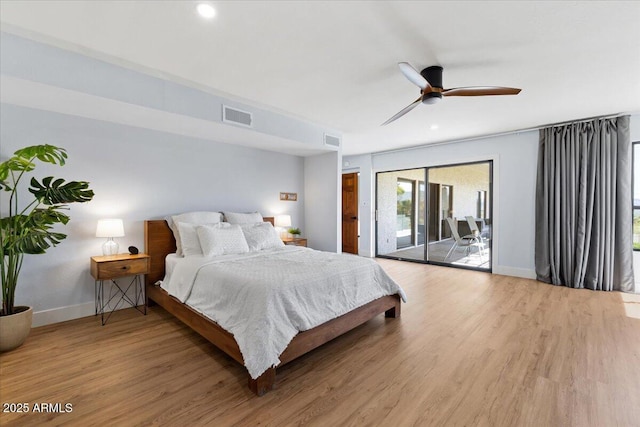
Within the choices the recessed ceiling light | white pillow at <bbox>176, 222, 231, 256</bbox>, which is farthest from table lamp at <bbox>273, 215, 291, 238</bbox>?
the recessed ceiling light

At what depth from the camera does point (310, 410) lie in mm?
1755

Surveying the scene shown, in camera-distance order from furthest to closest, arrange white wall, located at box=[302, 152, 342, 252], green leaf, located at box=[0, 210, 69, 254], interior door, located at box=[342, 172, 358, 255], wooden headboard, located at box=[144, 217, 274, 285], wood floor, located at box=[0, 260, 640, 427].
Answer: interior door, located at box=[342, 172, 358, 255], white wall, located at box=[302, 152, 342, 252], wooden headboard, located at box=[144, 217, 274, 285], green leaf, located at box=[0, 210, 69, 254], wood floor, located at box=[0, 260, 640, 427]

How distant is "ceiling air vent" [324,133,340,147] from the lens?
4.62m

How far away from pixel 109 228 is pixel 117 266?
414 millimetres

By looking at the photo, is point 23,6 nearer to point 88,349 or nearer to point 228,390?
A: point 88,349

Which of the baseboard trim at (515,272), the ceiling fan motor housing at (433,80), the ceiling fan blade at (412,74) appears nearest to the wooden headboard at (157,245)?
the ceiling fan blade at (412,74)

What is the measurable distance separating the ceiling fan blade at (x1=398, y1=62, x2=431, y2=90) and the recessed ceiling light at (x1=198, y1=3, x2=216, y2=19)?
4.28 feet

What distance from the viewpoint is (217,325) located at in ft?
7.52

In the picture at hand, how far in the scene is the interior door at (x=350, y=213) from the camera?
6.96 m

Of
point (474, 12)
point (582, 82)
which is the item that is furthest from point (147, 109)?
point (582, 82)

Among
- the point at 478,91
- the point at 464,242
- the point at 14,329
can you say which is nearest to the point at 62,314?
the point at 14,329

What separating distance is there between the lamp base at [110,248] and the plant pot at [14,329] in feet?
2.71

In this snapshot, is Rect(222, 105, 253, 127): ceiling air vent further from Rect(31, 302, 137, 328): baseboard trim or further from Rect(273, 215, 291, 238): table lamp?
Rect(31, 302, 137, 328): baseboard trim

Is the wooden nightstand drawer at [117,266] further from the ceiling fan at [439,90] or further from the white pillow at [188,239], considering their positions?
the ceiling fan at [439,90]
